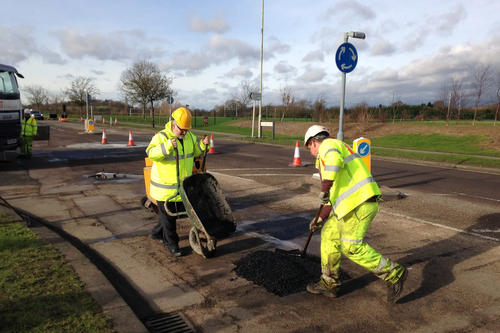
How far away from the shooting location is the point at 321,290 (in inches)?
152

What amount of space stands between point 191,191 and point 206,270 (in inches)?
37.7

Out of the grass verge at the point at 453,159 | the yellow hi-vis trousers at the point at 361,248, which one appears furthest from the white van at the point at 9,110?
the grass verge at the point at 453,159

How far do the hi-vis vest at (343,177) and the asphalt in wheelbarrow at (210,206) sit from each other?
1577 millimetres

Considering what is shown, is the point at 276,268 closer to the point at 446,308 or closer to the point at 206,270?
the point at 206,270

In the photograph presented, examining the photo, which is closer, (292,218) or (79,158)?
(292,218)

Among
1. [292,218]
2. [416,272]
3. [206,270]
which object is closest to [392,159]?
[292,218]

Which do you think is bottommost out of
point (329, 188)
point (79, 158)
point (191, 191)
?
point (79, 158)

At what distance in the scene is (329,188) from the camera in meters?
3.69

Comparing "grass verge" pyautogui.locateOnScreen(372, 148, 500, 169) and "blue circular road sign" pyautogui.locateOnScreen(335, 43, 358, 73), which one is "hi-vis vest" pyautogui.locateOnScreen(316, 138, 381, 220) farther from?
"grass verge" pyautogui.locateOnScreen(372, 148, 500, 169)

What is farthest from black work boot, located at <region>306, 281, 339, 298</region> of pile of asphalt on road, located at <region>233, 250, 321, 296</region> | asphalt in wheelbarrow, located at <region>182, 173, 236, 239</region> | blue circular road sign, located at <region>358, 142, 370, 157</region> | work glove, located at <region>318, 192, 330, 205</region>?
blue circular road sign, located at <region>358, 142, 370, 157</region>

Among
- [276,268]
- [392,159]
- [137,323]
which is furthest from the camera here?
[392,159]

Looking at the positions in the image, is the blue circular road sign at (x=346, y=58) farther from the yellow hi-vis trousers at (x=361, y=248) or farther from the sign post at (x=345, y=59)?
the yellow hi-vis trousers at (x=361, y=248)

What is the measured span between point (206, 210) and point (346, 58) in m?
5.76

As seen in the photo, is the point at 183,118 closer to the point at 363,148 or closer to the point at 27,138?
the point at 363,148
